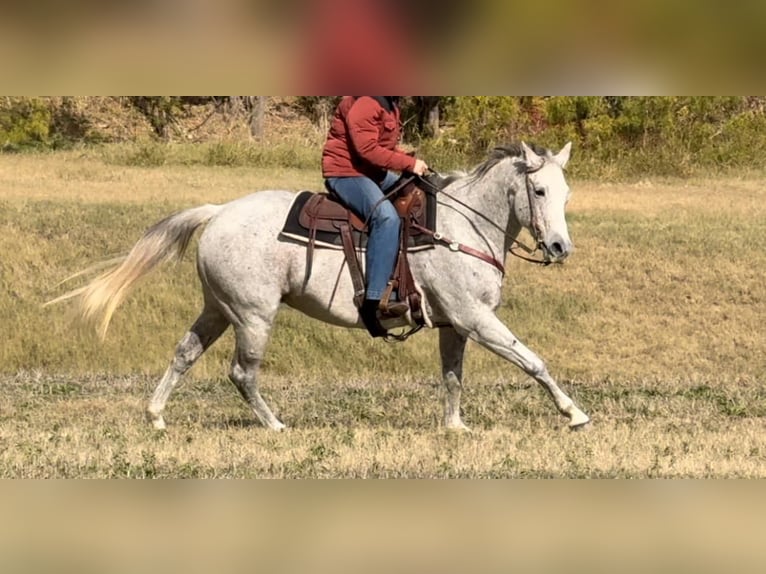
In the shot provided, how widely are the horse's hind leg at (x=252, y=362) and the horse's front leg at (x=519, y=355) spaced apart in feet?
5.48

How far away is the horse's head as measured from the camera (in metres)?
10.5

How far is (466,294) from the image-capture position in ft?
35.9

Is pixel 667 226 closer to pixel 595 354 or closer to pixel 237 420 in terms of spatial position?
pixel 595 354

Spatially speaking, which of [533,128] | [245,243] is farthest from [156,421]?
[533,128]

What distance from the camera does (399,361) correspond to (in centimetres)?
1814

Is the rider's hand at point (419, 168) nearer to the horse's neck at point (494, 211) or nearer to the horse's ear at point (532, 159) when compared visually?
the horse's neck at point (494, 211)

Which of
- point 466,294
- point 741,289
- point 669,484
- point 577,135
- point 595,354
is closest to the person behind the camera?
point 669,484

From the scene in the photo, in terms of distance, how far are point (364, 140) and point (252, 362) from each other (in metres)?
2.07

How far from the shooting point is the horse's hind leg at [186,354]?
11.5 metres

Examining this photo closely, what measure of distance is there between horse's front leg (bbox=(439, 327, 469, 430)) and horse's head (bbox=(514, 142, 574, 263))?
1.26 m

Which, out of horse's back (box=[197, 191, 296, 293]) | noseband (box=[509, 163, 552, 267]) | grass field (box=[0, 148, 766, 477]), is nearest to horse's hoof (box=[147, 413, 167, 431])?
grass field (box=[0, 148, 766, 477])

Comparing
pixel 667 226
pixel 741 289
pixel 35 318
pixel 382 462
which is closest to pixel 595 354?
pixel 741 289

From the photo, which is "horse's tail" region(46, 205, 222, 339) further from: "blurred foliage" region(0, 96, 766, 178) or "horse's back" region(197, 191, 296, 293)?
"blurred foliage" region(0, 96, 766, 178)
